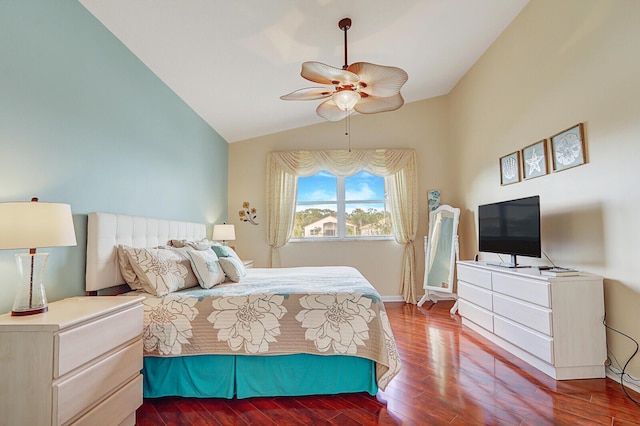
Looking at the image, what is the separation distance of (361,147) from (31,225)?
14.2 ft

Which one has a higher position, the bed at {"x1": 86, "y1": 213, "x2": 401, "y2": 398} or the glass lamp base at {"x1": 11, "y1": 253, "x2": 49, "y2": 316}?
the glass lamp base at {"x1": 11, "y1": 253, "x2": 49, "y2": 316}

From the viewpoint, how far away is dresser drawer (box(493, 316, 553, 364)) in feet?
7.72

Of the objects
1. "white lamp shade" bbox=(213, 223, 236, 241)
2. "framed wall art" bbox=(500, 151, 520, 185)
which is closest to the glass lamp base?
"white lamp shade" bbox=(213, 223, 236, 241)

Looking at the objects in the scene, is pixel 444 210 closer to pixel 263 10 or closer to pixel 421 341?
pixel 421 341

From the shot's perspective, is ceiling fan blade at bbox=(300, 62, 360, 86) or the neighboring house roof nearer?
ceiling fan blade at bbox=(300, 62, 360, 86)

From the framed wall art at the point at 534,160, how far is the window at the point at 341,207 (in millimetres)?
2166

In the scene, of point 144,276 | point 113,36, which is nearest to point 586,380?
point 144,276

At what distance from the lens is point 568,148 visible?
2.71 meters

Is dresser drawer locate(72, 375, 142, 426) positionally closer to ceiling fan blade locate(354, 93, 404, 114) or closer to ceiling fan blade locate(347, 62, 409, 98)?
ceiling fan blade locate(347, 62, 409, 98)

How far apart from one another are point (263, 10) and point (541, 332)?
10.8 feet

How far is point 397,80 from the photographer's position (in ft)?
7.62

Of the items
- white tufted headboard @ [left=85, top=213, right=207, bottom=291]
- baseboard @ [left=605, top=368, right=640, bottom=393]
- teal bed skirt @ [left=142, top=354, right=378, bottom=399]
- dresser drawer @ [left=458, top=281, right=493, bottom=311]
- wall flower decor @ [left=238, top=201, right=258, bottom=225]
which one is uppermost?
wall flower decor @ [left=238, top=201, right=258, bottom=225]

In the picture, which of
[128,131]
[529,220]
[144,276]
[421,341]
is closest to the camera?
[144,276]

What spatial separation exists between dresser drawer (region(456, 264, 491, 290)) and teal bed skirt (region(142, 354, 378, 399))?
173cm
